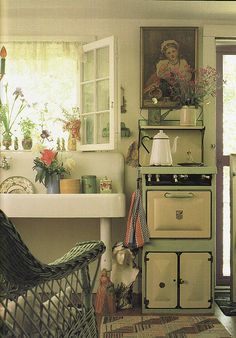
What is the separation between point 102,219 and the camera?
4.71 m

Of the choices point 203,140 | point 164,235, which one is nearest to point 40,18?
point 203,140

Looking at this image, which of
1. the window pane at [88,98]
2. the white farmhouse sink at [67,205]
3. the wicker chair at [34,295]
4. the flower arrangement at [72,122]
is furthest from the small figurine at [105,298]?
the wicker chair at [34,295]

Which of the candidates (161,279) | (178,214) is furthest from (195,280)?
(178,214)

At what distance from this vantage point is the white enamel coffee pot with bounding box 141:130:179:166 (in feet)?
15.6

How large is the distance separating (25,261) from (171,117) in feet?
11.9

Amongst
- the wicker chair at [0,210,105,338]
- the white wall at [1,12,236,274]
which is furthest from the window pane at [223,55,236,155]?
the wicker chair at [0,210,105,338]

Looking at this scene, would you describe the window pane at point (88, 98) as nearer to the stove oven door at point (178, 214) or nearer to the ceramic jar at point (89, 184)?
the ceramic jar at point (89, 184)

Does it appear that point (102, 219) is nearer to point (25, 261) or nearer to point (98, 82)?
point (98, 82)

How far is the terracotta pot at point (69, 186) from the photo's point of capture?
499cm

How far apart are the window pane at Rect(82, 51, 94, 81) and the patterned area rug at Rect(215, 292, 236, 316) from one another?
2035 mm

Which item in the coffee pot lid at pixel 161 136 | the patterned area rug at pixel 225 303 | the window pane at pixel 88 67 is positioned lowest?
the patterned area rug at pixel 225 303

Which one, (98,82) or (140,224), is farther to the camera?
(98,82)

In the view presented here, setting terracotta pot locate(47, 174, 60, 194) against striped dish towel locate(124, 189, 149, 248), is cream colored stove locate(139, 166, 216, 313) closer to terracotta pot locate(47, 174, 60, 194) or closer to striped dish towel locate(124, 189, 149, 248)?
striped dish towel locate(124, 189, 149, 248)

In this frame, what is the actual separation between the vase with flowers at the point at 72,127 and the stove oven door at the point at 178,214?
3.10 feet
